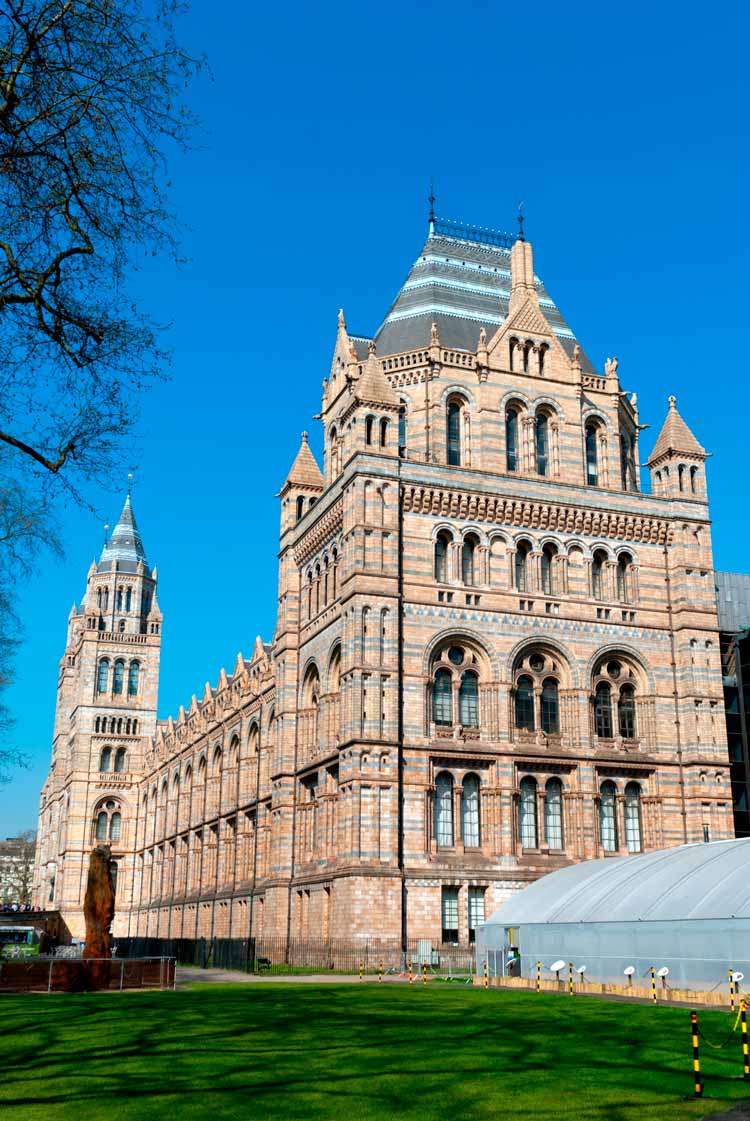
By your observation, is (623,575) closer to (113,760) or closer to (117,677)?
(113,760)

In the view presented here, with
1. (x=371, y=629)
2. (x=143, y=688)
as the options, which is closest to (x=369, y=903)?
(x=371, y=629)

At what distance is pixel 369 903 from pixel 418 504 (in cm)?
1664

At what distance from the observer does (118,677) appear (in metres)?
118

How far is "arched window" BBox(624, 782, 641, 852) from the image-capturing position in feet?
166

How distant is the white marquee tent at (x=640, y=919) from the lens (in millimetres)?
29984

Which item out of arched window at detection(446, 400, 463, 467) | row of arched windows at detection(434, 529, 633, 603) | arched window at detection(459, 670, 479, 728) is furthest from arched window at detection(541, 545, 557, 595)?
arched window at detection(446, 400, 463, 467)

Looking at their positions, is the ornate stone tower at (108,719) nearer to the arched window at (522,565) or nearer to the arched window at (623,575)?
the arched window at (522,565)

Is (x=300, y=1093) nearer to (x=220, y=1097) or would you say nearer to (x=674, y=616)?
(x=220, y=1097)

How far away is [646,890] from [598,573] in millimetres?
20904

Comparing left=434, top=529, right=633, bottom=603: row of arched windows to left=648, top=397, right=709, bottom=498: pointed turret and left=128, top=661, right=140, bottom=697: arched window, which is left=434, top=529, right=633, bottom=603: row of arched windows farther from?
left=128, top=661, right=140, bottom=697: arched window

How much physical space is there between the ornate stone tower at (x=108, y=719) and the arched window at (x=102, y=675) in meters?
0.10

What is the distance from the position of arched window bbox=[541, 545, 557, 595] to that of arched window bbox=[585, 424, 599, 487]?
551 centimetres

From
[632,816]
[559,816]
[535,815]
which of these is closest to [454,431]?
[535,815]

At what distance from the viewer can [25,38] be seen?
13.9m
